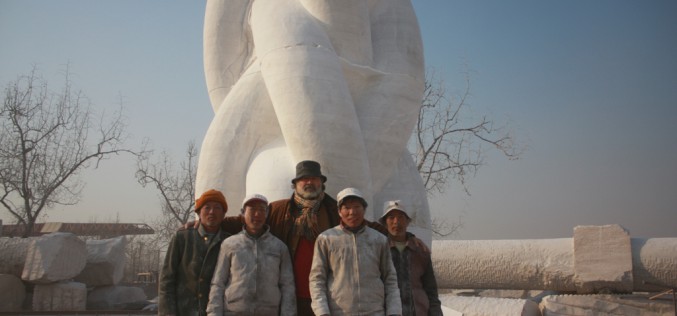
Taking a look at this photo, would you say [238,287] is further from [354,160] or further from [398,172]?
[398,172]

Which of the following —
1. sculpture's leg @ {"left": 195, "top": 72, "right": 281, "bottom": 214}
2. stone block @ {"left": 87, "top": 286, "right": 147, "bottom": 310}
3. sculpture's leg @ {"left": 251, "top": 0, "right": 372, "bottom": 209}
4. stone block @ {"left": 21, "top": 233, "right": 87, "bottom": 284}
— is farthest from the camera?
stone block @ {"left": 87, "top": 286, "right": 147, "bottom": 310}

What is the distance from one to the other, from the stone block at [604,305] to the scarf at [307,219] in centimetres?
361

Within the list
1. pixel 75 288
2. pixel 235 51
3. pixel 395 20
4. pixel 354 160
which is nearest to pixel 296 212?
pixel 354 160

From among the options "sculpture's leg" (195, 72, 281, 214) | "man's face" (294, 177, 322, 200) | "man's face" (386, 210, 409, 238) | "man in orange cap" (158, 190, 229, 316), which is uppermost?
"sculpture's leg" (195, 72, 281, 214)

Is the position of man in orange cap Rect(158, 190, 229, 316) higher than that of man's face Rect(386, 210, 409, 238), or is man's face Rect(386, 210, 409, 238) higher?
man's face Rect(386, 210, 409, 238)

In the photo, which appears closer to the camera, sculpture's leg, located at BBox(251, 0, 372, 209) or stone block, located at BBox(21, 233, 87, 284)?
sculpture's leg, located at BBox(251, 0, 372, 209)

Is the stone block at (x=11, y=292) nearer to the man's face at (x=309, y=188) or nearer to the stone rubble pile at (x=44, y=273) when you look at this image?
the stone rubble pile at (x=44, y=273)

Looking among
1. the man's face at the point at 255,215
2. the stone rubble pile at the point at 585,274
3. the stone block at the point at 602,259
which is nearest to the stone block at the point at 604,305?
the stone rubble pile at the point at 585,274

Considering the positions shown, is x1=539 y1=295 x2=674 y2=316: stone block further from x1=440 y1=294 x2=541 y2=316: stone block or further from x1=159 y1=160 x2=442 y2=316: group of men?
x1=159 y1=160 x2=442 y2=316: group of men

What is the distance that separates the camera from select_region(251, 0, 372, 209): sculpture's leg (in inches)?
177

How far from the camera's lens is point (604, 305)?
5488 mm

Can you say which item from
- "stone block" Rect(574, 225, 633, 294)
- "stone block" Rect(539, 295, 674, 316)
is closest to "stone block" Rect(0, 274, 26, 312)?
"stone block" Rect(539, 295, 674, 316)

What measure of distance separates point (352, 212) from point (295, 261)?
1.45 feet

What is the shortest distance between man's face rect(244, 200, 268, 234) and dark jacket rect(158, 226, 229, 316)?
0.22 metres
